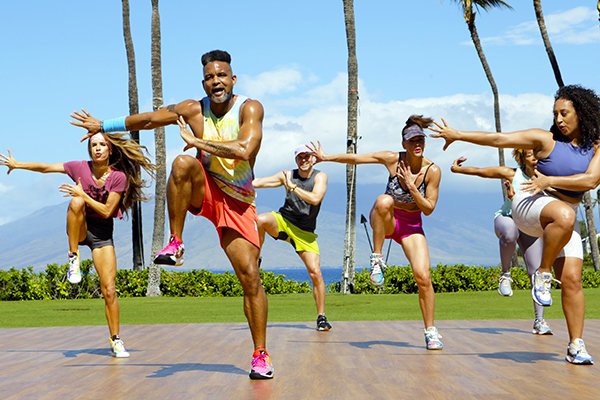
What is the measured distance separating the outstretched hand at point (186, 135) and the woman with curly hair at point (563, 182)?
78.8 inches

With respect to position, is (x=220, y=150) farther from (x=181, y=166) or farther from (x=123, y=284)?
(x=123, y=284)

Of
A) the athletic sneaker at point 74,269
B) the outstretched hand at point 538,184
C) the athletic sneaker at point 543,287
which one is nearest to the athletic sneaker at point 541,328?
the athletic sneaker at point 543,287

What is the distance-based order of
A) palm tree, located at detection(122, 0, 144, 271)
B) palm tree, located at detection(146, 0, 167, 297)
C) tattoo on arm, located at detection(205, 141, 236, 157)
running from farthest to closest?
1. palm tree, located at detection(122, 0, 144, 271)
2. palm tree, located at detection(146, 0, 167, 297)
3. tattoo on arm, located at detection(205, 141, 236, 157)

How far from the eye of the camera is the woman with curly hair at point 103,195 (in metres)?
5.74

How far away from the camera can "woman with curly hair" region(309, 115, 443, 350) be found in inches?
236

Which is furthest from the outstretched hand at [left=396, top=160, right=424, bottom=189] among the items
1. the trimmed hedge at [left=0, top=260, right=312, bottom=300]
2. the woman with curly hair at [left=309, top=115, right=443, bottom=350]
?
the trimmed hedge at [left=0, top=260, right=312, bottom=300]

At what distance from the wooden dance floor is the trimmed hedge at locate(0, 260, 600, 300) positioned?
9.32 meters

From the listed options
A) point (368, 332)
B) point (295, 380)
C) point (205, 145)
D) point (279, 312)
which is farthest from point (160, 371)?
point (279, 312)

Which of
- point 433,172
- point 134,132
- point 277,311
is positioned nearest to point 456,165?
point 433,172

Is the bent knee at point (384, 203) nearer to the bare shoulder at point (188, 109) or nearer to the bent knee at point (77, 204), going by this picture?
the bare shoulder at point (188, 109)

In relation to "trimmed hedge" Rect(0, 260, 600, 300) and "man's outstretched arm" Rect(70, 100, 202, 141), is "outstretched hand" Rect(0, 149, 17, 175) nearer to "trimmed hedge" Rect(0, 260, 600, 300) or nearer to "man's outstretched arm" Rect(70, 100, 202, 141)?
"man's outstretched arm" Rect(70, 100, 202, 141)

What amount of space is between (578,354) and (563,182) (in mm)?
1372

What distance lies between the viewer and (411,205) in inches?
243

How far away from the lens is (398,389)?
385cm
